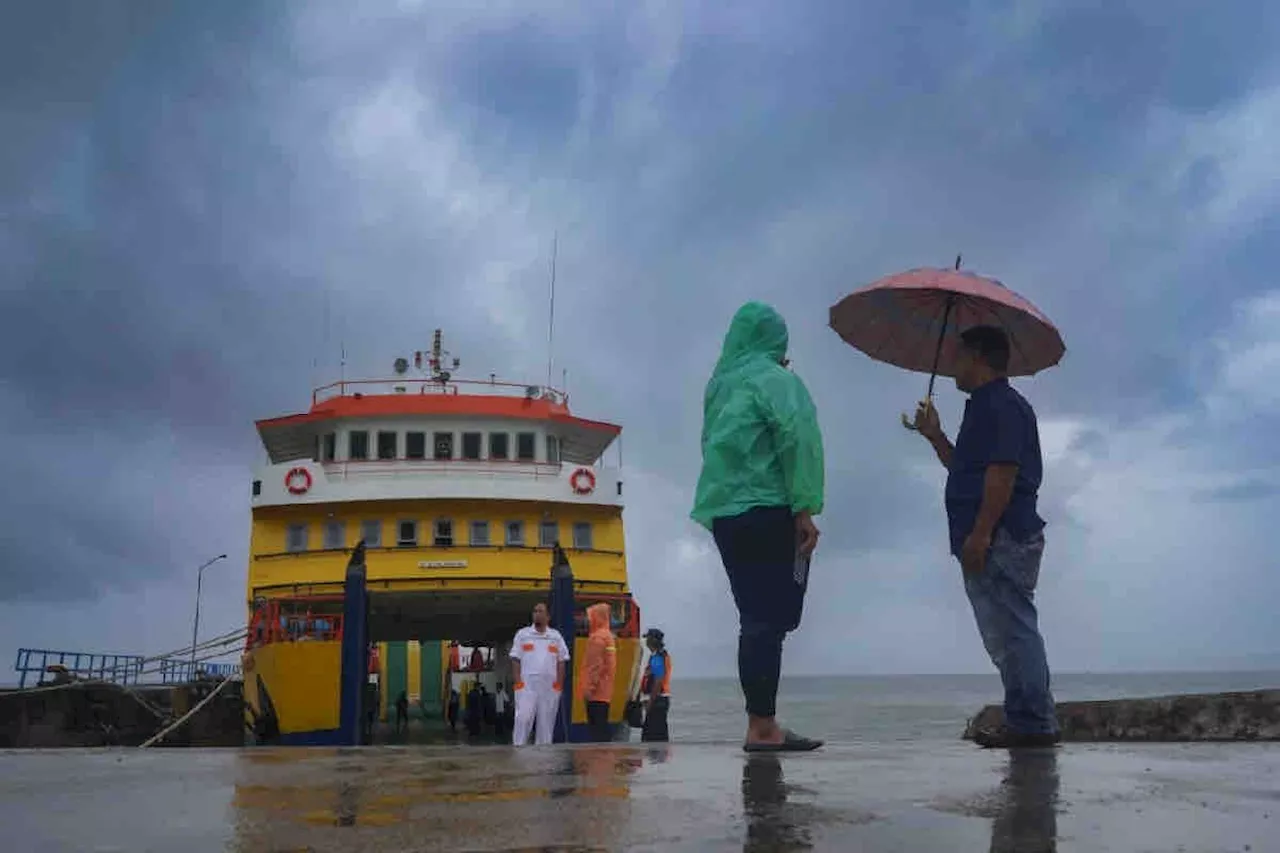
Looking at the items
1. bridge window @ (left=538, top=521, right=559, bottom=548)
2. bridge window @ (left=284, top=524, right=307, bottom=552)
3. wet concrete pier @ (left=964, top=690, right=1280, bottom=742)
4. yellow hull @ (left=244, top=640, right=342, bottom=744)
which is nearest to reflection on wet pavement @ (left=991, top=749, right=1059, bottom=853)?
wet concrete pier @ (left=964, top=690, right=1280, bottom=742)

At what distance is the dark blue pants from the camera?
15.0ft

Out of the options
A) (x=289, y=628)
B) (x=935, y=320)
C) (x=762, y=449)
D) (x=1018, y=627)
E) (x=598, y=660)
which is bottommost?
(x=1018, y=627)

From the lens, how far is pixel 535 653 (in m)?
9.20

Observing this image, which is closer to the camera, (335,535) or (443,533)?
(335,535)

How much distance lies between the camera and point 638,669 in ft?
53.1

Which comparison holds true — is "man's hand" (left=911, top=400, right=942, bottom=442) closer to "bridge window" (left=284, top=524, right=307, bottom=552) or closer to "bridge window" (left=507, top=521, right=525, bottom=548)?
"bridge window" (left=507, top=521, right=525, bottom=548)

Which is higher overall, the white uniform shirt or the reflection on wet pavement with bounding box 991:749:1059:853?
the white uniform shirt

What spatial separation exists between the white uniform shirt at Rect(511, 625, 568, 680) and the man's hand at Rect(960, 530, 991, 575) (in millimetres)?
5280

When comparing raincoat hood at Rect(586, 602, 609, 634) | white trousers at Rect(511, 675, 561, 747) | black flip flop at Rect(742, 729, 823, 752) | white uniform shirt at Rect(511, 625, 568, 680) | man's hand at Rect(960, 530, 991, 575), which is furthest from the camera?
raincoat hood at Rect(586, 602, 609, 634)

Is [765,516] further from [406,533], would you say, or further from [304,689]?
[406,533]

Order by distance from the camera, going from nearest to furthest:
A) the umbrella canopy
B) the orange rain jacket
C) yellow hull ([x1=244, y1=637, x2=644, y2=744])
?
the umbrella canopy → the orange rain jacket → yellow hull ([x1=244, y1=637, x2=644, y2=744])

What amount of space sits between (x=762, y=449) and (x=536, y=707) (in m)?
5.18

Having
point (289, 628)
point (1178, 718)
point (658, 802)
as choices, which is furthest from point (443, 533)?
point (658, 802)

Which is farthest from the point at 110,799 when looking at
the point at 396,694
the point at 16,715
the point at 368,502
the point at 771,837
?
the point at 396,694
